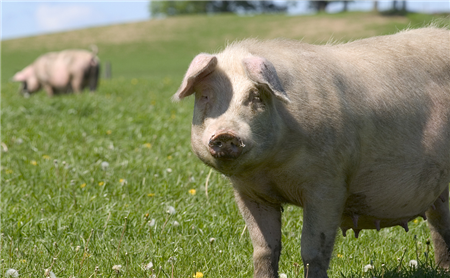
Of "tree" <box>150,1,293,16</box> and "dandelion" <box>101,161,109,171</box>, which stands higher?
"dandelion" <box>101,161,109,171</box>

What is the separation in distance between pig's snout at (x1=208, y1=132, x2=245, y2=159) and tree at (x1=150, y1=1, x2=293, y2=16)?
243 ft

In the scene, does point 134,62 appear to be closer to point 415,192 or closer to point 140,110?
point 140,110

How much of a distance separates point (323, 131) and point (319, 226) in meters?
0.49

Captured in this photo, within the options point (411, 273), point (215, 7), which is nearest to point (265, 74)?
point (411, 273)

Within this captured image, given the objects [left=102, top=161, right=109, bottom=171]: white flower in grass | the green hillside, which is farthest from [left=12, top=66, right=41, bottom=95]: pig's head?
the green hillside

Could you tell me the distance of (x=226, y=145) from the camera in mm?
2785

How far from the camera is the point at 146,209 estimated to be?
4590 mm

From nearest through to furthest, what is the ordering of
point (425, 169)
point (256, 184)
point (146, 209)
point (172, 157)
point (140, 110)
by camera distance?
point (256, 184) < point (425, 169) < point (146, 209) < point (172, 157) < point (140, 110)

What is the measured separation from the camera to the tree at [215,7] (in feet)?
250

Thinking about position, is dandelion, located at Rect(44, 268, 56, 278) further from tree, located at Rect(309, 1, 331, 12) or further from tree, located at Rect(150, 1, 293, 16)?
tree, located at Rect(150, 1, 293, 16)

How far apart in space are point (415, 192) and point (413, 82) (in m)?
0.65

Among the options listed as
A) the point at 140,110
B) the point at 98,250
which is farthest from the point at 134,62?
the point at 98,250

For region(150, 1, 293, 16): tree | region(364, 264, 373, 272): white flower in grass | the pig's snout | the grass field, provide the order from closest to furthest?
the pig's snout
region(364, 264, 373, 272): white flower in grass
the grass field
region(150, 1, 293, 16): tree

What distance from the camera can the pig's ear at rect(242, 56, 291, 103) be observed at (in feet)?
9.41
